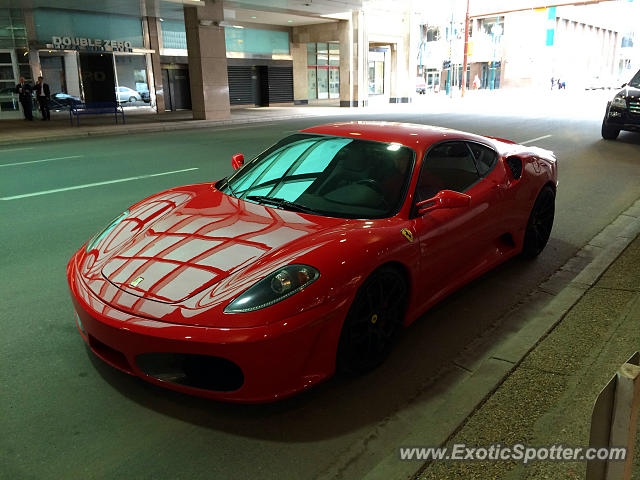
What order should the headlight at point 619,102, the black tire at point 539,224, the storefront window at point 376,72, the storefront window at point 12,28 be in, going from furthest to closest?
the storefront window at point 376,72, the storefront window at point 12,28, the headlight at point 619,102, the black tire at point 539,224

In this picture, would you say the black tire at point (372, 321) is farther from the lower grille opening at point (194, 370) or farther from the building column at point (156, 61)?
the building column at point (156, 61)

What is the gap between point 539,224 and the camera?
16.8 feet

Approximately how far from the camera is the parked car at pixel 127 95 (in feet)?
92.8

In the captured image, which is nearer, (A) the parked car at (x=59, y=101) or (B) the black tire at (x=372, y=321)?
(B) the black tire at (x=372, y=321)

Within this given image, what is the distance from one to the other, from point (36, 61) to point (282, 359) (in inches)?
1060

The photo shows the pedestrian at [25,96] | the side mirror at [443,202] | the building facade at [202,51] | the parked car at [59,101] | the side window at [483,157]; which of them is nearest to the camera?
the side mirror at [443,202]

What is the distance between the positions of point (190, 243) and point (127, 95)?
2820 cm

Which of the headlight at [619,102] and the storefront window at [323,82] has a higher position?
the storefront window at [323,82]

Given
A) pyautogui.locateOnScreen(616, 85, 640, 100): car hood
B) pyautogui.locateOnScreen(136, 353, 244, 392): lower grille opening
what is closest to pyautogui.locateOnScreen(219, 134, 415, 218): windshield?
pyautogui.locateOnScreen(136, 353, 244, 392): lower grille opening

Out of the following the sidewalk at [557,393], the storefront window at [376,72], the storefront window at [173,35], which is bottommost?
the sidewalk at [557,393]

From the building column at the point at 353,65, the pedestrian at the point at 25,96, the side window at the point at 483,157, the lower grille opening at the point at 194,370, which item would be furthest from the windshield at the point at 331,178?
the building column at the point at 353,65

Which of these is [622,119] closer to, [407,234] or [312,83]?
[407,234]

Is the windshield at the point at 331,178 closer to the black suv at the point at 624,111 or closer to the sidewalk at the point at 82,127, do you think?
the black suv at the point at 624,111

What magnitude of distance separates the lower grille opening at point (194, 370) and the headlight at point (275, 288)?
0.90ft
